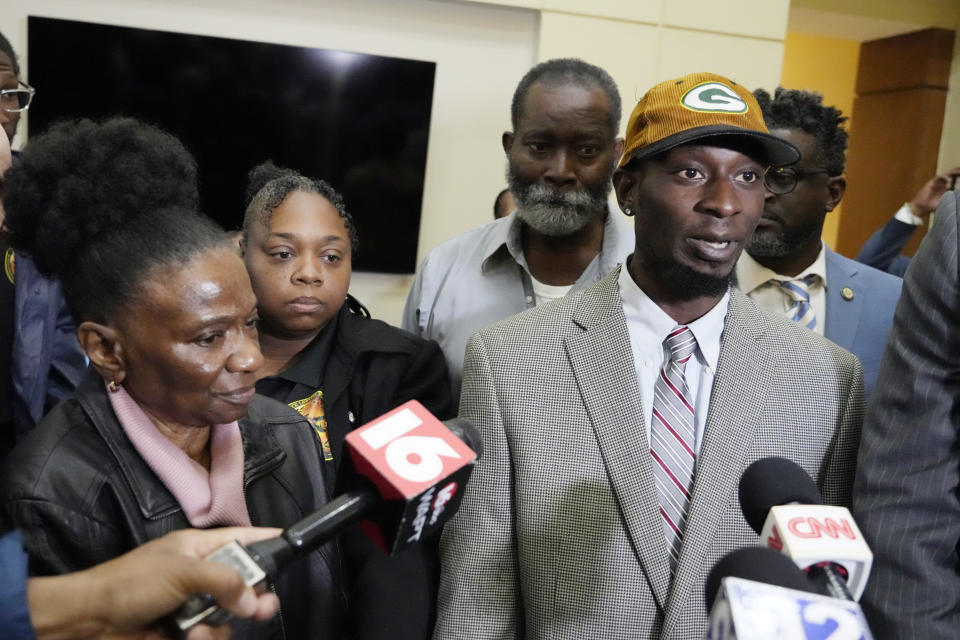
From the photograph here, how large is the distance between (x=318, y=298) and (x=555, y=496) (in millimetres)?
787

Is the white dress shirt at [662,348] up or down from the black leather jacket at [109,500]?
up

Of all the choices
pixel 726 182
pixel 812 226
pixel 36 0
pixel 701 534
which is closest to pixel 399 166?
pixel 36 0

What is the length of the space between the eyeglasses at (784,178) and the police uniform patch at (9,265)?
186 centimetres

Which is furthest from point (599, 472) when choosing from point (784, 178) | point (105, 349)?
point (784, 178)

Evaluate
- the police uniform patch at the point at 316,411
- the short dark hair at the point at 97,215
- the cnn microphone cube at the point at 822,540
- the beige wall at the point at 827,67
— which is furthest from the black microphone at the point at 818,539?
the beige wall at the point at 827,67

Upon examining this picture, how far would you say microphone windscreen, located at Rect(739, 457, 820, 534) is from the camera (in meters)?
0.92

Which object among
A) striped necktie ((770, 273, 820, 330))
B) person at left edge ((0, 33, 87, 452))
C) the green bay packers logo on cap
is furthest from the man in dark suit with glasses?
person at left edge ((0, 33, 87, 452))

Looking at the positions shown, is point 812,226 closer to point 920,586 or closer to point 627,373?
point 627,373

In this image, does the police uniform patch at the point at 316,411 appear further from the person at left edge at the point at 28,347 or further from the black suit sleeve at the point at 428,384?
the person at left edge at the point at 28,347

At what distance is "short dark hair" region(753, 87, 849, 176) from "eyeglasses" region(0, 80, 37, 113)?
6.76ft

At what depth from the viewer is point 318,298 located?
188 centimetres

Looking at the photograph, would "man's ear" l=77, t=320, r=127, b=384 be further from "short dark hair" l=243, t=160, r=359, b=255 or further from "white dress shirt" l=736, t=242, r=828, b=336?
"white dress shirt" l=736, t=242, r=828, b=336

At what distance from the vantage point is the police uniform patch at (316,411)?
1.73 metres

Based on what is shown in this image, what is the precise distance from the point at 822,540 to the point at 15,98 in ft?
7.68
